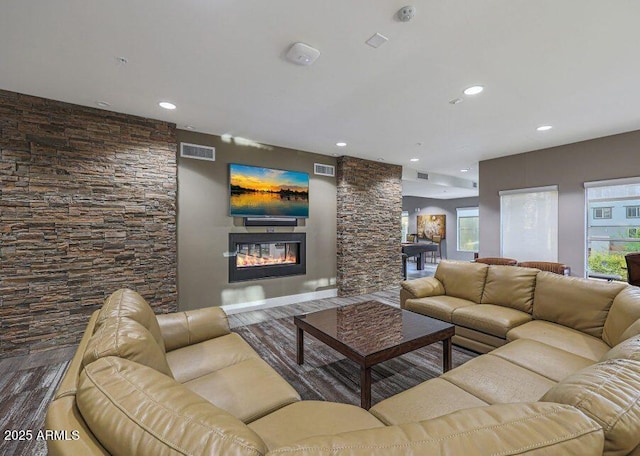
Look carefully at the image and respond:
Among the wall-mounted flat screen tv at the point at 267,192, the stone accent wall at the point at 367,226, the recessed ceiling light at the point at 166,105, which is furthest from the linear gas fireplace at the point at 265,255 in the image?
the recessed ceiling light at the point at 166,105

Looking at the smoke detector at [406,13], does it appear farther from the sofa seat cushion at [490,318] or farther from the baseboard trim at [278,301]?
the baseboard trim at [278,301]

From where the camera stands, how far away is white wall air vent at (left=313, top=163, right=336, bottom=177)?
16.6 feet

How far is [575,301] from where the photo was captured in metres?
2.38

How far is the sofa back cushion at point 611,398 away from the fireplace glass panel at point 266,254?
4.04m

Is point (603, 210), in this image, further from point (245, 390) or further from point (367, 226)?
point (245, 390)

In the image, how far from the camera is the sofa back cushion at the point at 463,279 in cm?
321

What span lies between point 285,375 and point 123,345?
1.66 metres

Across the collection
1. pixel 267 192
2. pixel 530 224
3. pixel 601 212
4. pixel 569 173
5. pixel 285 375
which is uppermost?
pixel 569 173

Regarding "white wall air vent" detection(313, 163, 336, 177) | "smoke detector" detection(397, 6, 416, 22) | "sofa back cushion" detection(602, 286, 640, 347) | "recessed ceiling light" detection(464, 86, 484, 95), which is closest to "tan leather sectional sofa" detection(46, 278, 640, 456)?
"sofa back cushion" detection(602, 286, 640, 347)

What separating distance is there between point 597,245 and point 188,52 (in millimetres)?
5983

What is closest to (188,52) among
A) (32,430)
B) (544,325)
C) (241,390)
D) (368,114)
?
(368,114)

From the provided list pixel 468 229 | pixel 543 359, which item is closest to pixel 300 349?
pixel 543 359

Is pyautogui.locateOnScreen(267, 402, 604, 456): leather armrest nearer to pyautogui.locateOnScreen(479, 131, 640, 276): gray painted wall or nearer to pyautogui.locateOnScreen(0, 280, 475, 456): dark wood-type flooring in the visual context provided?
pyautogui.locateOnScreen(0, 280, 475, 456): dark wood-type flooring

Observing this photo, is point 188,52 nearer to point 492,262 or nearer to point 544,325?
point 544,325
